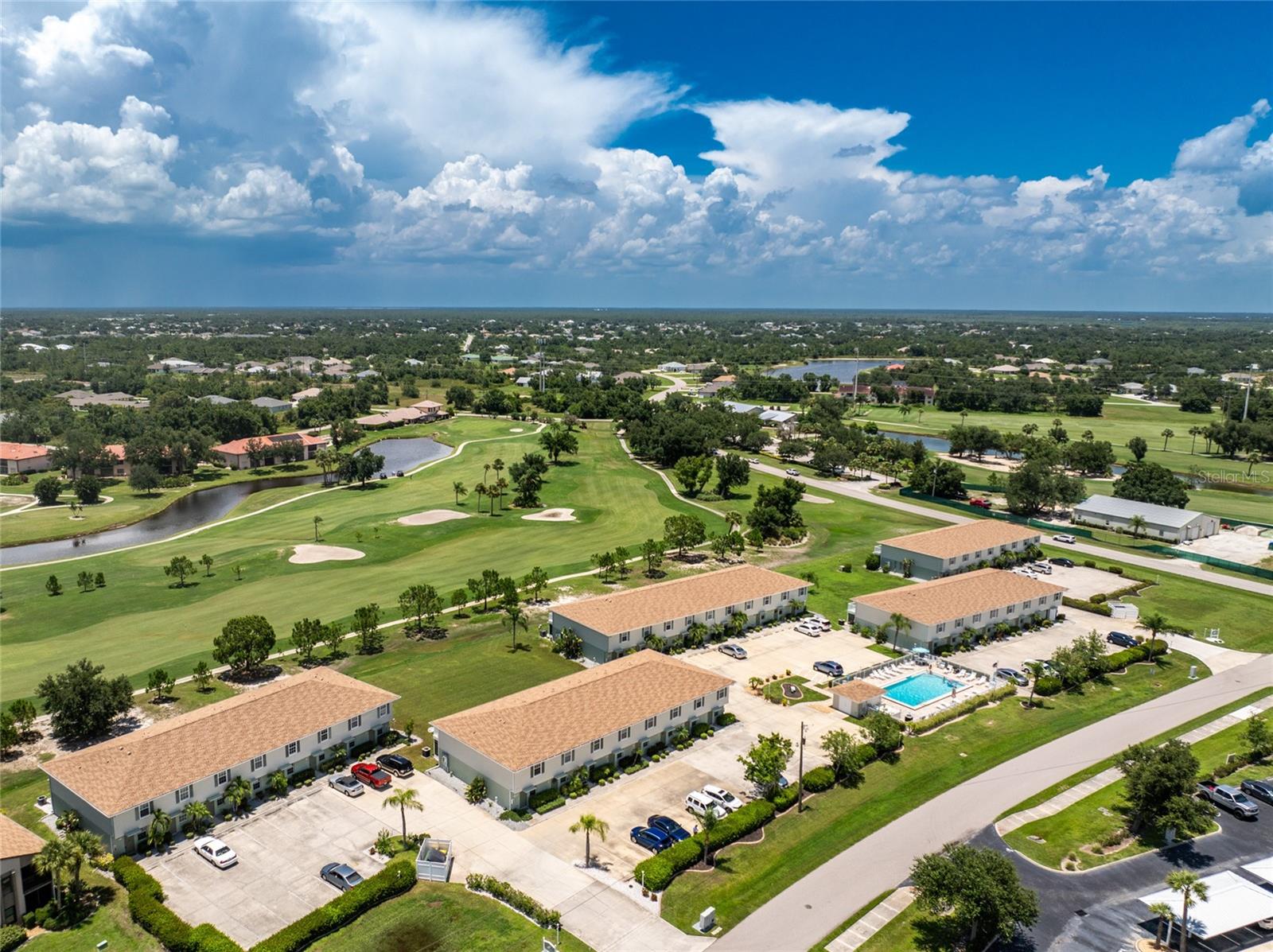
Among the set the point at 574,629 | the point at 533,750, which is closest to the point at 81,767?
the point at 533,750

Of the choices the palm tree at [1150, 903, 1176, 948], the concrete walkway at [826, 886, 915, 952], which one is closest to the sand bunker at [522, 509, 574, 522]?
the concrete walkway at [826, 886, 915, 952]

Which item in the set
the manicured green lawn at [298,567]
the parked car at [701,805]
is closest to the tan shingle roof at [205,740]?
the manicured green lawn at [298,567]

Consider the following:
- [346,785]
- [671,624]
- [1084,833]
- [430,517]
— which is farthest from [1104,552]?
[346,785]

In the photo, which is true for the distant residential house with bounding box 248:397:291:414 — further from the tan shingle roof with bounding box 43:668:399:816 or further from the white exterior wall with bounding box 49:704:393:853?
the white exterior wall with bounding box 49:704:393:853

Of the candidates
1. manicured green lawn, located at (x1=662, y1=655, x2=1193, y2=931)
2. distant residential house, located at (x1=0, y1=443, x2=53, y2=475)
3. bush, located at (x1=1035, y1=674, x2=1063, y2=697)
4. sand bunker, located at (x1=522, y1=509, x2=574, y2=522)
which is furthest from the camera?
distant residential house, located at (x1=0, y1=443, x2=53, y2=475)

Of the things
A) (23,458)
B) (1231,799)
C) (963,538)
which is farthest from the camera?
(23,458)

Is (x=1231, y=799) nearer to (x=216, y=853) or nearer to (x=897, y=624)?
(x=897, y=624)
